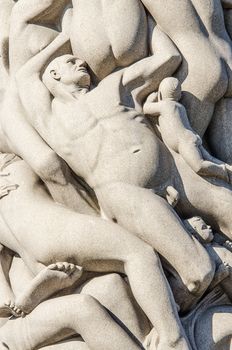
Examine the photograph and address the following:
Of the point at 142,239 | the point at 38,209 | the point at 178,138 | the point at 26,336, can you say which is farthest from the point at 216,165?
the point at 26,336

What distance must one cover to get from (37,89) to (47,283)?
3.82 feet

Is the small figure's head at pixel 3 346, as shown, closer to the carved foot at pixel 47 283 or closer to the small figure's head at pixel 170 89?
the carved foot at pixel 47 283

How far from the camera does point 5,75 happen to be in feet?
19.6

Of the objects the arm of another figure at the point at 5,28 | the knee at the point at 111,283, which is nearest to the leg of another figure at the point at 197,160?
the knee at the point at 111,283

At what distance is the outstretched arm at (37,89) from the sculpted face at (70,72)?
8 centimetres

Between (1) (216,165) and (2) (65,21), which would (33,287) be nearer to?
(1) (216,165)

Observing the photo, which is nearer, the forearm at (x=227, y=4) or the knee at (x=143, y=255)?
the knee at (x=143, y=255)

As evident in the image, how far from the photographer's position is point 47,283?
5.11m

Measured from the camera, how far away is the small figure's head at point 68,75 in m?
5.47

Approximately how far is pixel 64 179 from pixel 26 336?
90 centimetres

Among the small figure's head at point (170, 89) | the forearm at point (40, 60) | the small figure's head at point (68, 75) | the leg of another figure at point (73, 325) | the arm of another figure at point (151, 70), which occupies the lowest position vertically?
the leg of another figure at point (73, 325)

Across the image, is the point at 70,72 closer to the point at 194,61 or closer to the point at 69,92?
the point at 69,92

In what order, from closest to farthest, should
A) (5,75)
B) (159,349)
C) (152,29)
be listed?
(159,349)
(152,29)
(5,75)

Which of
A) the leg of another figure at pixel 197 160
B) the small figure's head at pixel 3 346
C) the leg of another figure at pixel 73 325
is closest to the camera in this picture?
the leg of another figure at pixel 73 325
